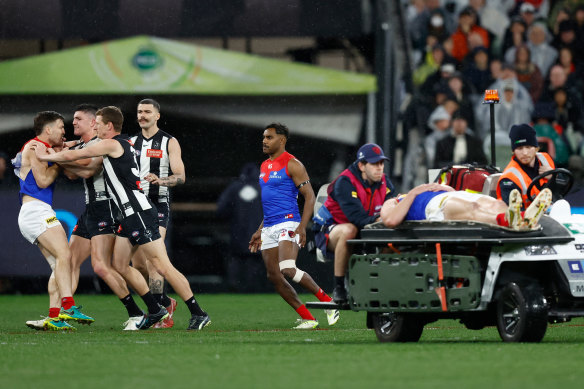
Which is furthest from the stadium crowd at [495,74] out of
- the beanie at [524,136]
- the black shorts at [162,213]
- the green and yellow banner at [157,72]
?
the beanie at [524,136]

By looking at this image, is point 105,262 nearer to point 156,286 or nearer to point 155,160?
point 156,286

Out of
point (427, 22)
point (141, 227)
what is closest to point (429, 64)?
point (427, 22)

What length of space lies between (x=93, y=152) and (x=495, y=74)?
11.8 metres

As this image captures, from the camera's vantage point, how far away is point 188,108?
22.5 metres

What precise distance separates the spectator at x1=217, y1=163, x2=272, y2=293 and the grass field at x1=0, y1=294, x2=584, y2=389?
7.11 metres

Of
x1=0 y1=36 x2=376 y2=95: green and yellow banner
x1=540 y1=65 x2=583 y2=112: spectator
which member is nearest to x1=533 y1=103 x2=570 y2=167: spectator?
x1=540 y1=65 x2=583 y2=112: spectator

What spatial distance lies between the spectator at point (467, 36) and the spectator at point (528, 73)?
690mm

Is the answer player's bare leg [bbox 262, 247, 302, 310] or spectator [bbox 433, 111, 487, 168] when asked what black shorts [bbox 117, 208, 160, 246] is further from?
spectator [bbox 433, 111, 487, 168]

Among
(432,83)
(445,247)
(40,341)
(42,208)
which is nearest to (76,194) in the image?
(432,83)

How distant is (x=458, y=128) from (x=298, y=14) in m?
3.43

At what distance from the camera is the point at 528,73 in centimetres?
2320

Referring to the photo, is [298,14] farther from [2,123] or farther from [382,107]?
[2,123]

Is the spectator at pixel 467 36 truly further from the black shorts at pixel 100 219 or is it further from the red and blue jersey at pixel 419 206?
the red and blue jersey at pixel 419 206

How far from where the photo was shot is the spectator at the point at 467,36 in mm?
23672
